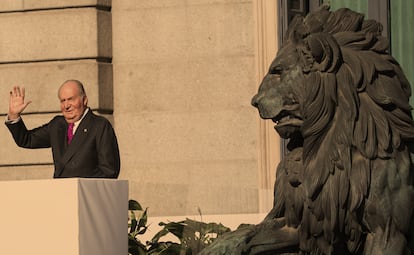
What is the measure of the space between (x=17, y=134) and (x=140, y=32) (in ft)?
14.7

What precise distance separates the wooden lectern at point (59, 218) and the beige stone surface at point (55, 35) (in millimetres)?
6043

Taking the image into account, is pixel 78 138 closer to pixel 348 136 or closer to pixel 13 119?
pixel 13 119

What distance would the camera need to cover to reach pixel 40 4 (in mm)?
17859

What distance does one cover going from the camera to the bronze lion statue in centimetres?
757

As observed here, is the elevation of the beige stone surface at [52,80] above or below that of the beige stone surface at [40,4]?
below

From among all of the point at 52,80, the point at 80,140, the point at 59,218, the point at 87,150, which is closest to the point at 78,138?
the point at 80,140

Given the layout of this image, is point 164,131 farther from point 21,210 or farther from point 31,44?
point 21,210

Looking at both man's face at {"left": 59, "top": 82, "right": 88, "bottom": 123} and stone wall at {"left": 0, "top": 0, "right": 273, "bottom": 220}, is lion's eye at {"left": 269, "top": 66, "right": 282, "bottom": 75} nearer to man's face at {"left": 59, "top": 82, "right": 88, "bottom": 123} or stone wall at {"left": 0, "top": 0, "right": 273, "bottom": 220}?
man's face at {"left": 59, "top": 82, "right": 88, "bottom": 123}

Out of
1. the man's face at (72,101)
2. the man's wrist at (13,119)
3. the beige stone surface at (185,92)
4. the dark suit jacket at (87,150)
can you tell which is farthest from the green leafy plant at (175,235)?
the beige stone surface at (185,92)

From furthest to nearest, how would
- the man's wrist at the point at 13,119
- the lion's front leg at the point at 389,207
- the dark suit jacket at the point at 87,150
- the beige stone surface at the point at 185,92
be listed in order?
1. the beige stone surface at the point at 185,92
2. the man's wrist at the point at 13,119
3. the dark suit jacket at the point at 87,150
4. the lion's front leg at the point at 389,207

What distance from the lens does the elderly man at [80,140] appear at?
12.9 m

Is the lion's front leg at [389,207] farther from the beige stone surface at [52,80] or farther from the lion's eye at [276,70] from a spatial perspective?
the beige stone surface at [52,80]

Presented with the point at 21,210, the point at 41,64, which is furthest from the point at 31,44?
the point at 21,210

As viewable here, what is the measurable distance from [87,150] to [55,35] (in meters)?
5.12
